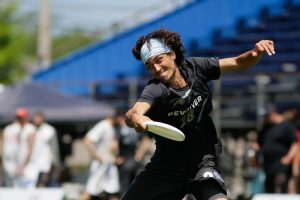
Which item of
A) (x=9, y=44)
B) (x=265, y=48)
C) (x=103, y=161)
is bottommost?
(x=103, y=161)

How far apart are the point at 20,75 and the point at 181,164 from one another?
5286 centimetres

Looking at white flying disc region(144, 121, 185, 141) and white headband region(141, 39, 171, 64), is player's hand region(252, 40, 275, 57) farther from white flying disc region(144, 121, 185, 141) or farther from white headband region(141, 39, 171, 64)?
white flying disc region(144, 121, 185, 141)

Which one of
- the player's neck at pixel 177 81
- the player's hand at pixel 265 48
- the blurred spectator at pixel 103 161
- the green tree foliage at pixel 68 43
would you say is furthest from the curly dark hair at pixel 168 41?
the green tree foliage at pixel 68 43

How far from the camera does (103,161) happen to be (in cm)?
1611

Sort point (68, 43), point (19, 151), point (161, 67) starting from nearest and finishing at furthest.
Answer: point (161, 67)
point (19, 151)
point (68, 43)

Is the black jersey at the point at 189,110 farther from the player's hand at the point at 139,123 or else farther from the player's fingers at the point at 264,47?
→ the player's hand at the point at 139,123

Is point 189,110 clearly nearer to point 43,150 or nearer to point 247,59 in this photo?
point 247,59

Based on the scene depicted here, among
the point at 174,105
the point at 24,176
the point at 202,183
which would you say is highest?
the point at 174,105

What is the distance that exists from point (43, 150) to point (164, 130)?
1006 cm

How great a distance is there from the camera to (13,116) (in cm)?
1784

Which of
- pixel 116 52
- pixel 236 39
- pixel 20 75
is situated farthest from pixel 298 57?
pixel 20 75

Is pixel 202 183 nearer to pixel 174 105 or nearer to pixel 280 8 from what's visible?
pixel 174 105

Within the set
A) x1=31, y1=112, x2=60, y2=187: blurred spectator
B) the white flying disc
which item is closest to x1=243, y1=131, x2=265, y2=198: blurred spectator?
x1=31, y1=112, x2=60, y2=187: blurred spectator

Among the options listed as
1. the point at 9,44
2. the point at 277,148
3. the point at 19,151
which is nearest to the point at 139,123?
the point at 277,148
